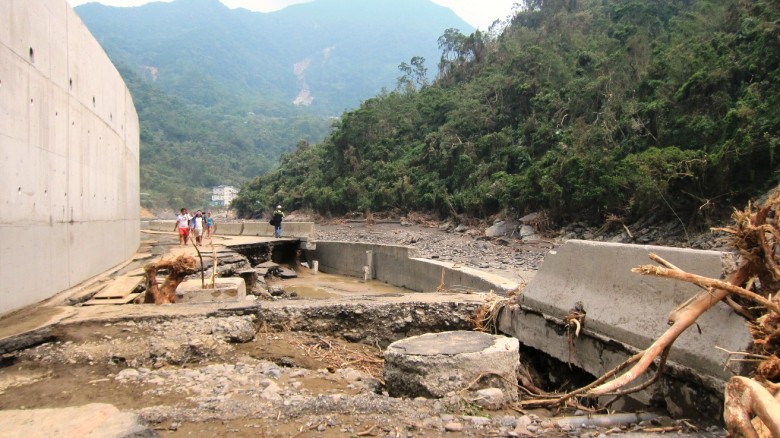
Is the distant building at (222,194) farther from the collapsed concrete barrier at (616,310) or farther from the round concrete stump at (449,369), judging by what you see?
the round concrete stump at (449,369)

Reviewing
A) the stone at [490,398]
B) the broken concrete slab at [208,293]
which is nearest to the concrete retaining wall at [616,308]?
the stone at [490,398]

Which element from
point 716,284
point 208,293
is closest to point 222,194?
point 208,293

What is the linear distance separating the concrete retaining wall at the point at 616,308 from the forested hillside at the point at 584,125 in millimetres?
11852

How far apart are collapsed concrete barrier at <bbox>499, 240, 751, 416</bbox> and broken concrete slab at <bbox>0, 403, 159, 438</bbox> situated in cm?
379

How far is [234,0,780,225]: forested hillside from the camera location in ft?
55.9

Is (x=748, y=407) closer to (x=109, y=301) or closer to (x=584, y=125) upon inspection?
(x=109, y=301)

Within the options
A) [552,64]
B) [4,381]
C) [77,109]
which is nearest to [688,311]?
[4,381]

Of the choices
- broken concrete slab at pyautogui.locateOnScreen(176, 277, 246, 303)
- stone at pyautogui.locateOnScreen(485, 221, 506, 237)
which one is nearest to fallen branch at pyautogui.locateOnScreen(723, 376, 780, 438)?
broken concrete slab at pyautogui.locateOnScreen(176, 277, 246, 303)

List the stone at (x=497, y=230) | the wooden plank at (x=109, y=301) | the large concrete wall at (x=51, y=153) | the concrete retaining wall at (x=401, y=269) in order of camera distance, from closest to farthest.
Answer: the large concrete wall at (x=51, y=153), the wooden plank at (x=109, y=301), the concrete retaining wall at (x=401, y=269), the stone at (x=497, y=230)

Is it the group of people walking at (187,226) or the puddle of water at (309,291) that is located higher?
the group of people walking at (187,226)

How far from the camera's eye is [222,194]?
83750 millimetres

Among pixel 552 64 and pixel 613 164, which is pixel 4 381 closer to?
pixel 613 164

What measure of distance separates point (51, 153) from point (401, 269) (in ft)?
40.5

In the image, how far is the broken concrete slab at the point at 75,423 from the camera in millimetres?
3549
